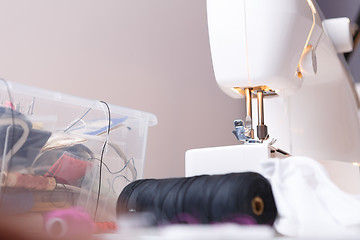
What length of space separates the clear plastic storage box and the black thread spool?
0.58 feet

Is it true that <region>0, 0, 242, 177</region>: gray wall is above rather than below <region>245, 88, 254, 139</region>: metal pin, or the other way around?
above

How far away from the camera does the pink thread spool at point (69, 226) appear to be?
0.41 meters

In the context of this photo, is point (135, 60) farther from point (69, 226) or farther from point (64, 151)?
point (69, 226)

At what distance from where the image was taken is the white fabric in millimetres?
491

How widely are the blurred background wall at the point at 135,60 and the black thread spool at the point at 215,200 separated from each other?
2.12ft

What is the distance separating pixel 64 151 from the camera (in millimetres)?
745

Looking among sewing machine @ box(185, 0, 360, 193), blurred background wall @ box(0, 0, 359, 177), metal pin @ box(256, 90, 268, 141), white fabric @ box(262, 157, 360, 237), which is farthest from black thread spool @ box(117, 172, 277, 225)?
blurred background wall @ box(0, 0, 359, 177)

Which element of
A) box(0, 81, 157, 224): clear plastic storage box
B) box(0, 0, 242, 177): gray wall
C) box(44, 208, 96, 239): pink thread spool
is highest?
box(0, 0, 242, 177): gray wall

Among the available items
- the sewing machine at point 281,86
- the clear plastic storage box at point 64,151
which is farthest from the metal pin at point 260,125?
the clear plastic storage box at point 64,151

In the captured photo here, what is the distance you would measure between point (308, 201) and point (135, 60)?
1026mm

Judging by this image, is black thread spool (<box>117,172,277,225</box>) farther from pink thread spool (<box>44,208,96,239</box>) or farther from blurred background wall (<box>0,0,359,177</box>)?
blurred background wall (<box>0,0,359,177</box>)

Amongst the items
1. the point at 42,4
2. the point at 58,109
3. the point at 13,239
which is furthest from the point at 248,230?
the point at 42,4

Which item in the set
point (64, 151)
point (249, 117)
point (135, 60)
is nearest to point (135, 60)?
point (135, 60)

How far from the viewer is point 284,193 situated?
1.78ft
